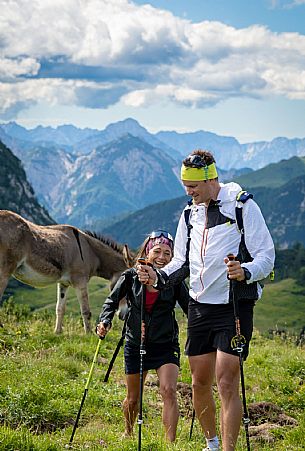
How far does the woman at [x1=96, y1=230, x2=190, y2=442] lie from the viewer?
270 inches

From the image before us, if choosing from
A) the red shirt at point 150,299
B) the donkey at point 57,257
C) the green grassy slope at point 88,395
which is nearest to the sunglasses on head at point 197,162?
the red shirt at point 150,299

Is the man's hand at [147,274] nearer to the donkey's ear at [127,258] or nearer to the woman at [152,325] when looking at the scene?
the woman at [152,325]

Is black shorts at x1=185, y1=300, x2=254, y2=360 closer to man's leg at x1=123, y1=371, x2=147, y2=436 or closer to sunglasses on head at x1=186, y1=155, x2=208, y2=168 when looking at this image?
man's leg at x1=123, y1=371, x2=147, y2=436

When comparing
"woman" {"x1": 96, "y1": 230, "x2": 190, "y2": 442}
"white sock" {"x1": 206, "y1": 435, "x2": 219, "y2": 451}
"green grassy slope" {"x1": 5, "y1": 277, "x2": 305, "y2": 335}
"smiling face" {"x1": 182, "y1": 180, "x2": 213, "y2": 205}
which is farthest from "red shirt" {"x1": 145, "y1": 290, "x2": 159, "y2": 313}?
"green grassy slope" {"x1": 5, "y1": 277, "x2": 305, "y2": 335}

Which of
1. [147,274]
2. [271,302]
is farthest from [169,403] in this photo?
[271,302]

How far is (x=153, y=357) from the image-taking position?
690 centimetres

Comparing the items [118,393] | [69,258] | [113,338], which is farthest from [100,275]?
[118,393]

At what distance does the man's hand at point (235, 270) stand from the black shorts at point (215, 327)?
0.47 meters

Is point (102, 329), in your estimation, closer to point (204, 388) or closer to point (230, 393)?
point (204, 388)

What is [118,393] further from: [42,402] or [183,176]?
[183,176]

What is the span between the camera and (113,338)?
43.5 feet

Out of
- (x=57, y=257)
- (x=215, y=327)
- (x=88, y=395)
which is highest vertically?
(x=57, y=257)

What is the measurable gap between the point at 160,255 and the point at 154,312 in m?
0.72

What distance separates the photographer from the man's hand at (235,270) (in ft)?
18.0
